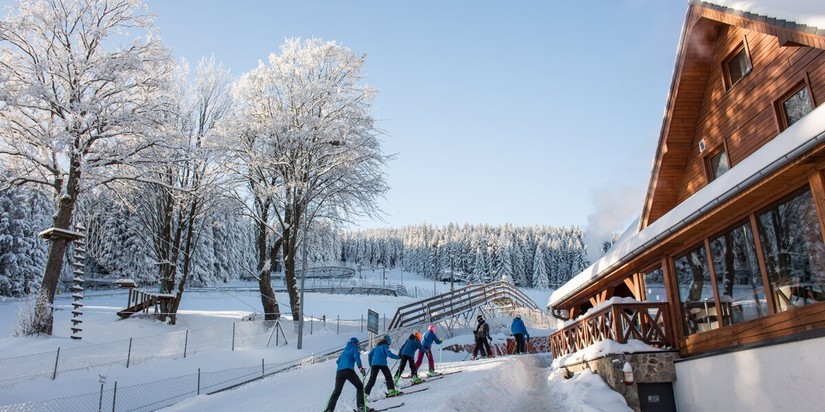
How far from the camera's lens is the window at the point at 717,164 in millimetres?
13188

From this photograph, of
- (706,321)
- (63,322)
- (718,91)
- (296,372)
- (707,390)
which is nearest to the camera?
(707,390)

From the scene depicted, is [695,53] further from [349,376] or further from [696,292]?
[349,376]

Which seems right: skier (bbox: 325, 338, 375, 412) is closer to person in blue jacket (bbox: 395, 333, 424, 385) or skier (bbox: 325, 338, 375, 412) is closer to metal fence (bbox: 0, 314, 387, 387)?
person in blue jacket (bbox: 395, 333, 424, 385)

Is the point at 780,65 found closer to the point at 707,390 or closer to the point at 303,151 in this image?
the point at 707,390

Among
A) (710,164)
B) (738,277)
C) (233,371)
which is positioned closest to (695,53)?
(710,164)

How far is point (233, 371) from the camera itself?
18547 mm

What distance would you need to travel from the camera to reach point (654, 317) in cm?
1184

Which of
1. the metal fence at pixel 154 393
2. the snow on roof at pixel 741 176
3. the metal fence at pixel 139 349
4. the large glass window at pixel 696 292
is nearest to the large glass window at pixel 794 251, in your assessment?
the snow on roof at pixel 741 176

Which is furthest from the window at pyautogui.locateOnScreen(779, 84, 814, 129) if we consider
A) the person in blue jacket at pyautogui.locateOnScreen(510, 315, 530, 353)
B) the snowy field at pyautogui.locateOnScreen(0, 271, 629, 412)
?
the person in blue jacket at pyautogui.locateOnScreen(510, 315, 530, 353)

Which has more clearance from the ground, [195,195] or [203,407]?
[195,195]

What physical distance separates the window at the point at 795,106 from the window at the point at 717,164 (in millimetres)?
2182

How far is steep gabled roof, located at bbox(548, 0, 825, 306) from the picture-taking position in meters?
7.11

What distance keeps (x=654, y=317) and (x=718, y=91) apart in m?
5.76

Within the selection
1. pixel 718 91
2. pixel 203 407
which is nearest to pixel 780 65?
pixel 718 91
